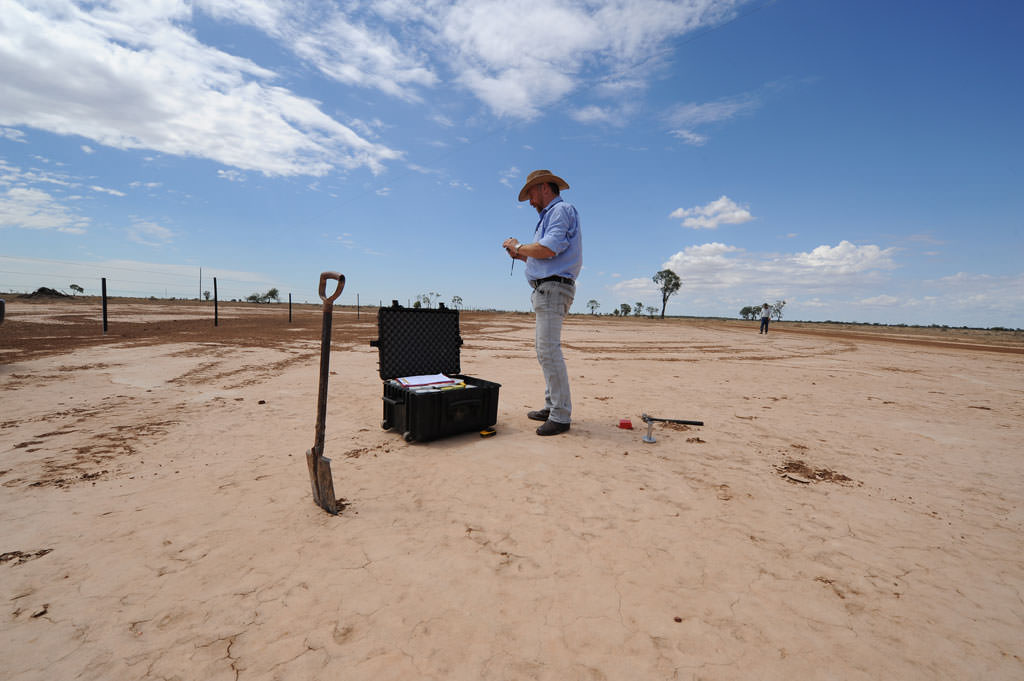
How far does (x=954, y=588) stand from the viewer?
2010 mm

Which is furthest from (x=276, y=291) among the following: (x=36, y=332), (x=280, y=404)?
(x=280, y=404)

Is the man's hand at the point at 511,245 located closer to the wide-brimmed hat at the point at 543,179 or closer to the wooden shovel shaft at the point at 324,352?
the wide-brimmed hat at the point at 543,179

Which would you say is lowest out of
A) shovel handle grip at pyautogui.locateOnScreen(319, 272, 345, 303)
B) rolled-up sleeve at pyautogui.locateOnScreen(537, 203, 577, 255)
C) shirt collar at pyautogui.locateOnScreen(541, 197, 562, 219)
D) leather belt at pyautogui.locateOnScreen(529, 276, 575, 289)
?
shovel handle grip at pyautogui.locateOnScreen(319, 272, 345, 303)

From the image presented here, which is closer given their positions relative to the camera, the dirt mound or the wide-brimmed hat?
the wide-brimmed hat

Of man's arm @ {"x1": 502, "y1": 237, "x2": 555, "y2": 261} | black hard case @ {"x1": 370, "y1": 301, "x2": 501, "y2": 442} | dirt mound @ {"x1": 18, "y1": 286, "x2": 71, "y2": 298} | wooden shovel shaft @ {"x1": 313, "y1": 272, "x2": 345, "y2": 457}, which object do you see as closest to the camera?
wooden shovel shaft @ {"x1": 313, "y1": 272, "x2": 345, "y2": 457}

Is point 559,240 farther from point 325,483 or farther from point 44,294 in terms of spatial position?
point 44,294

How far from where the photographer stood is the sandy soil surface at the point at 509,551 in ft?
5.29

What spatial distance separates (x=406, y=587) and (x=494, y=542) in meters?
0.56

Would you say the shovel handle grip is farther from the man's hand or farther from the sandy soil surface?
the man's hand

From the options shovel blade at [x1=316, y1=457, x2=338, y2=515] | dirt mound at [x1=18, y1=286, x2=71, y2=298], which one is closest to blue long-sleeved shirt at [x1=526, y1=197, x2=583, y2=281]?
shovel blade at [x1=316, y1=457, x2=338, y2=515]

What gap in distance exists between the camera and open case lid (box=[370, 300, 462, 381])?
426 cm

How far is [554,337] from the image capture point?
13.4ft

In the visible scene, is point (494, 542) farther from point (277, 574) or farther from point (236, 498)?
point (236, 498)

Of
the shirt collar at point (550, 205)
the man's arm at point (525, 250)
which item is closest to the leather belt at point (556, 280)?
the man's arm at point (525, 250)
